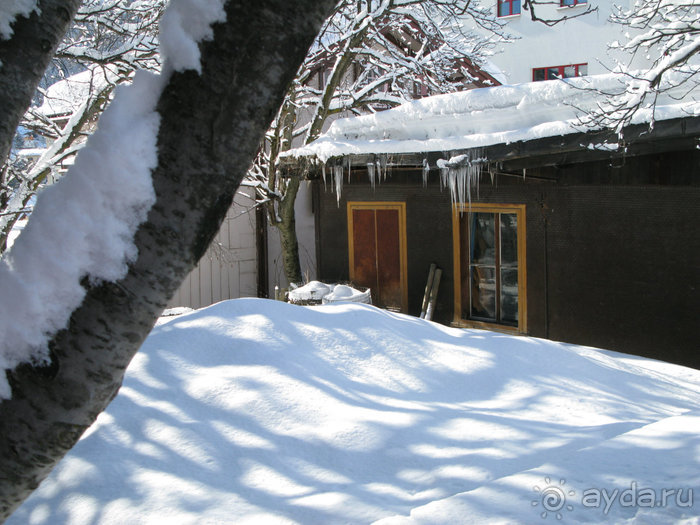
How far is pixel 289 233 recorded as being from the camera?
11.7m

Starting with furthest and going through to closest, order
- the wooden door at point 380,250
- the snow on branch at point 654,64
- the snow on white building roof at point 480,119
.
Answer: the wooden door at point 380,250 → the snow on white building roof at point 480,119 → the snow on branch at point 654,64

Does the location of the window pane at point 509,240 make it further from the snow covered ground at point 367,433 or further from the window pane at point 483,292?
the snow covered ground at point 367,433

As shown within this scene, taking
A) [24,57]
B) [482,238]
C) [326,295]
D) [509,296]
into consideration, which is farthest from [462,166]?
[24,57]

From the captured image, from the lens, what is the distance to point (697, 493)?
246cm

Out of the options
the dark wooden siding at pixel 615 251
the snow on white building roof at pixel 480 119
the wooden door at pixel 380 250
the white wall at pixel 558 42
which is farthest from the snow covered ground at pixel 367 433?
the white wall at pixel 558 42

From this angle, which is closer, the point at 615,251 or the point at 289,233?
the point at 615,251

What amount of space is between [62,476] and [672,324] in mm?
6287

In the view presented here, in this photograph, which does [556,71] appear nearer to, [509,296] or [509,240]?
[509,240]

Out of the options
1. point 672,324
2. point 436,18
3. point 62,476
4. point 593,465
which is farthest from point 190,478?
point 436,18

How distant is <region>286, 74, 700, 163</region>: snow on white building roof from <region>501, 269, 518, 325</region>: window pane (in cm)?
220

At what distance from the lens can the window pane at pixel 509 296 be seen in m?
8.54

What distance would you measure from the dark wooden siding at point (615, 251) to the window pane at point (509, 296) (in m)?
0.31

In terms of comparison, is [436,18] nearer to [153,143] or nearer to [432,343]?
[432,343]

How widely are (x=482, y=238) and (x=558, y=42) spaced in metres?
10.8
